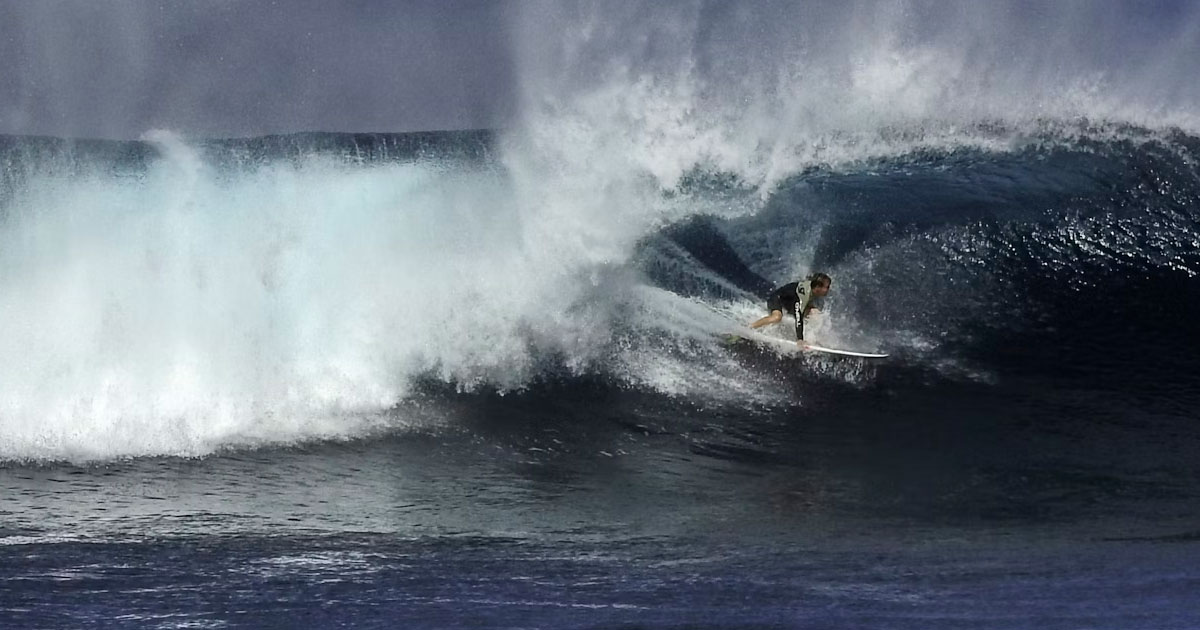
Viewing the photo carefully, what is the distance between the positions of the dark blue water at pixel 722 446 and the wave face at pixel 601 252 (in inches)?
2.2

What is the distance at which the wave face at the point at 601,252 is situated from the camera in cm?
1258

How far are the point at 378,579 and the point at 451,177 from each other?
303 inches

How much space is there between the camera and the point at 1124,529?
29.2 feet

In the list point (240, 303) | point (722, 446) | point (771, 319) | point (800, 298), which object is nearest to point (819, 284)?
point (800, 298)

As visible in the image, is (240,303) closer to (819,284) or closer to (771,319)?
(771,319)

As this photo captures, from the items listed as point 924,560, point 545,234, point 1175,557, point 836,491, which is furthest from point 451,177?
point 1175,557

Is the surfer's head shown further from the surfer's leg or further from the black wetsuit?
the surfer's leg

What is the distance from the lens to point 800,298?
12438mm

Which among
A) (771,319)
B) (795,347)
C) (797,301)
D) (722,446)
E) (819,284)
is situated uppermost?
(819,284)

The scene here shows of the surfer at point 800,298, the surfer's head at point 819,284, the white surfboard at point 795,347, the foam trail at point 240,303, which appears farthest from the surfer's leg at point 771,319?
the foam trail at point 240,303

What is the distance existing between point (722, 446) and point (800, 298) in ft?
6.32

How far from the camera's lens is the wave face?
41.3 ft

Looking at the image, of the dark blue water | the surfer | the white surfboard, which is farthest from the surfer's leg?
the dark blue water

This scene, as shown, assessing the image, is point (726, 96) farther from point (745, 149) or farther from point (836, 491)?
point (836, 491)
